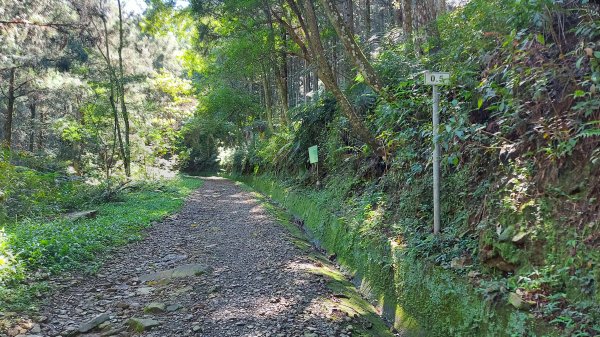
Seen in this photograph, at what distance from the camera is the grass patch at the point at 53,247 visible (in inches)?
200

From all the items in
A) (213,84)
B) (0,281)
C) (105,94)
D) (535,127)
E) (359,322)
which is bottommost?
(359,322)

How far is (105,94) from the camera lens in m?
19.8

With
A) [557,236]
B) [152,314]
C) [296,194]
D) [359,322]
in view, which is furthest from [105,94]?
[557,236]

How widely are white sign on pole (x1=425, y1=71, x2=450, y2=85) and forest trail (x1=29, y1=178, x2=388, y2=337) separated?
10.3 ft

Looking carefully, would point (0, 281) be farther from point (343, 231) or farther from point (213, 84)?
point (213, 84)

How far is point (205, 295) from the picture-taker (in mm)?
5348

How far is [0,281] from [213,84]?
28183 millimetres

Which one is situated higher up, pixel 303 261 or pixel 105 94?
pixel 105 94

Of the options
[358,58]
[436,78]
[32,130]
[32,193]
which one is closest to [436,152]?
[436,78]

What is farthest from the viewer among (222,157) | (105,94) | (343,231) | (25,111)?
(222,157)

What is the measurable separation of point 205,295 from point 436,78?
421 cm

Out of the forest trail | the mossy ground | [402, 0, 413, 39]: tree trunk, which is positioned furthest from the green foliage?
[402, 0, 413, 39]: tree trunk

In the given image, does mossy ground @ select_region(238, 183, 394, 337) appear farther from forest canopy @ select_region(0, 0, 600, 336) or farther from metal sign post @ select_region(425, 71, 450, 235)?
metal sign post @ select_region(425, 71, 450, 235)

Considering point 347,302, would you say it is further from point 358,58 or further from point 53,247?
point 358,58
